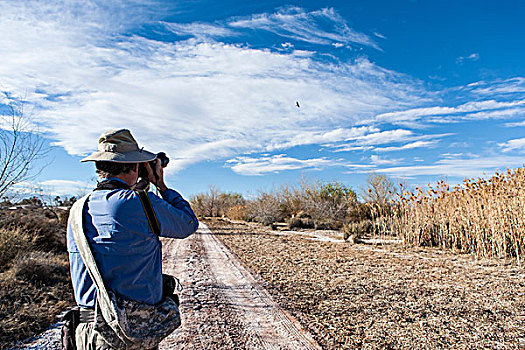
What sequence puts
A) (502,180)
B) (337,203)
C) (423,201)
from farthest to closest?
1. (337,203)
2. (423,201)
3. (502,180)

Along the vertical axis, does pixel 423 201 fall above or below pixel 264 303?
above

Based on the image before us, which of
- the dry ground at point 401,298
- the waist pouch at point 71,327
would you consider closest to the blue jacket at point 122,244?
the waist pouch at point 71,327

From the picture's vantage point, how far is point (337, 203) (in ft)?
83.1

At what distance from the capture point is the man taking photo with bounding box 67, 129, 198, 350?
1.82 m

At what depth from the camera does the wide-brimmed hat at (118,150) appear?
204cm

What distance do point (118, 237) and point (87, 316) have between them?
1.64ft

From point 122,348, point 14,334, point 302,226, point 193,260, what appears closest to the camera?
point 122,348

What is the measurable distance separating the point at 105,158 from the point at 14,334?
4084 mm

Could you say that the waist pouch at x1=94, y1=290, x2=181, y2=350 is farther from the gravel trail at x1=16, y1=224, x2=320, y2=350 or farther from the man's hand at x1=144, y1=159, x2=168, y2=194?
the gravel trail at x1=16, y1=224, x2=320, y2=350

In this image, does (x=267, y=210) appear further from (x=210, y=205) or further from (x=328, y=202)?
(x=210, y=205)

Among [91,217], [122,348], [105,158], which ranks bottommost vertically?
[122,348]

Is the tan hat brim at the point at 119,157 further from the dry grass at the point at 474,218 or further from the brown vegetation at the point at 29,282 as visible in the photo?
the dry grass at the point at 474,218

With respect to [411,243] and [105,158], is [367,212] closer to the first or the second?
[411,243]

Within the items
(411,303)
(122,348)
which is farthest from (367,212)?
(122,348)
